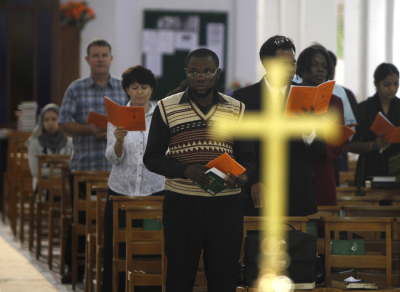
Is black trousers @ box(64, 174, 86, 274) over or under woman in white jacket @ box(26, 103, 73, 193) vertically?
under

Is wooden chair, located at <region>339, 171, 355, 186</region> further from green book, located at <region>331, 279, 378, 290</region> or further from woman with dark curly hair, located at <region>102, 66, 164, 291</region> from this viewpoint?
green book, located at <region>331, 279, 378, 290</region>

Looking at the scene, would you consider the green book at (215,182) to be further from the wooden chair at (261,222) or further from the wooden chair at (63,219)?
the wooden chair at (63,219)

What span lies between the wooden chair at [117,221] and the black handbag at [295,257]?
0.83 metres

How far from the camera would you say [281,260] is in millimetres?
2639

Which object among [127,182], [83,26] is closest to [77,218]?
[127,182]

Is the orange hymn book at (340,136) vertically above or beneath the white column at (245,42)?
beneath

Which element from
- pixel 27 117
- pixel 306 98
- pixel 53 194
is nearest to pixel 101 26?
pixel 27 117

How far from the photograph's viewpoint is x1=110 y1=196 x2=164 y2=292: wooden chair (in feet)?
Answer: 10.8

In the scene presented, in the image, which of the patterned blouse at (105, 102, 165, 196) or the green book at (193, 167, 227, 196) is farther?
the patterned blouse at (105, 102, 165, 196)

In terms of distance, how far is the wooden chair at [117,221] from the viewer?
330cm

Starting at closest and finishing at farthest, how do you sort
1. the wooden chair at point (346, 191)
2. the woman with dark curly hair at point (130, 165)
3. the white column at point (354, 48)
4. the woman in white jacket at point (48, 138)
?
1. the woman with dark curly hair at point (130, 165)
2. the wooden chair at point (346, 191)
3. the woman in white jacket at point (48, 138)
4. the white column at point (354, 48)

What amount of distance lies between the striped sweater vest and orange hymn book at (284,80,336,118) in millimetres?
363

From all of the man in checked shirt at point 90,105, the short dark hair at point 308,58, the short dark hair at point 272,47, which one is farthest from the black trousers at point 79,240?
the short dark hair at point 272,47

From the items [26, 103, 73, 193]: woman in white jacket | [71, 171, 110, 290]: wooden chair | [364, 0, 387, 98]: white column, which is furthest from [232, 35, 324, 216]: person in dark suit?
[364, 0, 387, 98]: white column
